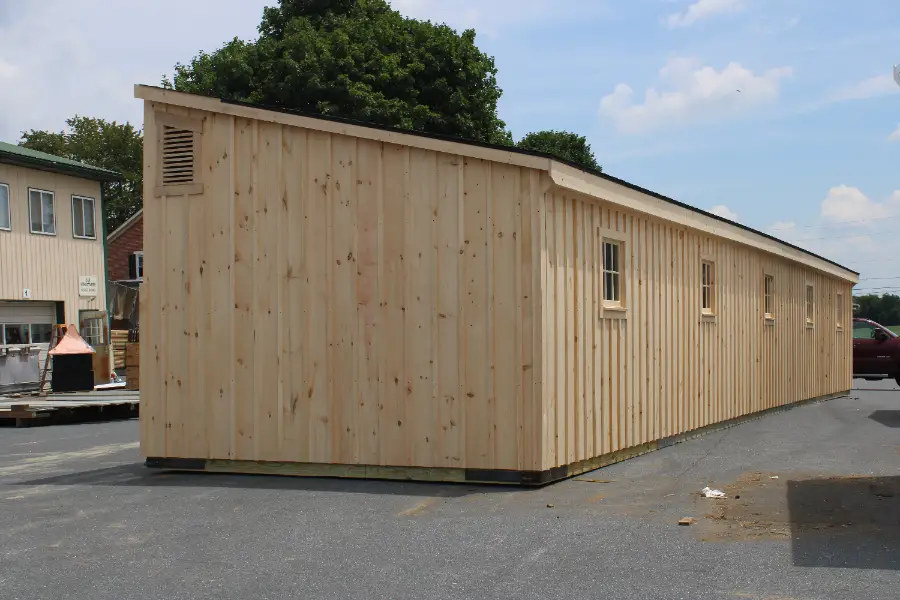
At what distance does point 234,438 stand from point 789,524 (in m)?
5.93

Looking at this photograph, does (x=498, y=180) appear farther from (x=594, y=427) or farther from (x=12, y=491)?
(x=12, y=491)

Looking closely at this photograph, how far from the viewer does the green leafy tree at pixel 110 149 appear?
56.6 metres

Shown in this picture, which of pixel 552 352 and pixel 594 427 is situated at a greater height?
pixel 552 352

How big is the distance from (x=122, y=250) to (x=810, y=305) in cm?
3024

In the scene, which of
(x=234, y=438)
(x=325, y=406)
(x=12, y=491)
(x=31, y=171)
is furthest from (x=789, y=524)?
(x=31, y=171)

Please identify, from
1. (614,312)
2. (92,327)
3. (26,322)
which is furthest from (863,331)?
(26,322)

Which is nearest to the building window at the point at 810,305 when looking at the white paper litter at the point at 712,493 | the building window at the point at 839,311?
the building window at the point at 839,311

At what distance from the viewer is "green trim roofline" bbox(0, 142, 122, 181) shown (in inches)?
1033

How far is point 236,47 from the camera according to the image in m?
36.8

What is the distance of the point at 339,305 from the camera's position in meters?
10.8

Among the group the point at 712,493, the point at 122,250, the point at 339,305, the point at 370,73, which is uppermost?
the point at 370,73

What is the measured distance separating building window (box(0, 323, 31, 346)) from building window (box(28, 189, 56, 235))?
2521 mm

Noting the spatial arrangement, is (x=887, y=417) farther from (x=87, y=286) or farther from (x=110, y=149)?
(x=110, y=149)

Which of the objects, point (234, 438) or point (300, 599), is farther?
point (234, 438)
